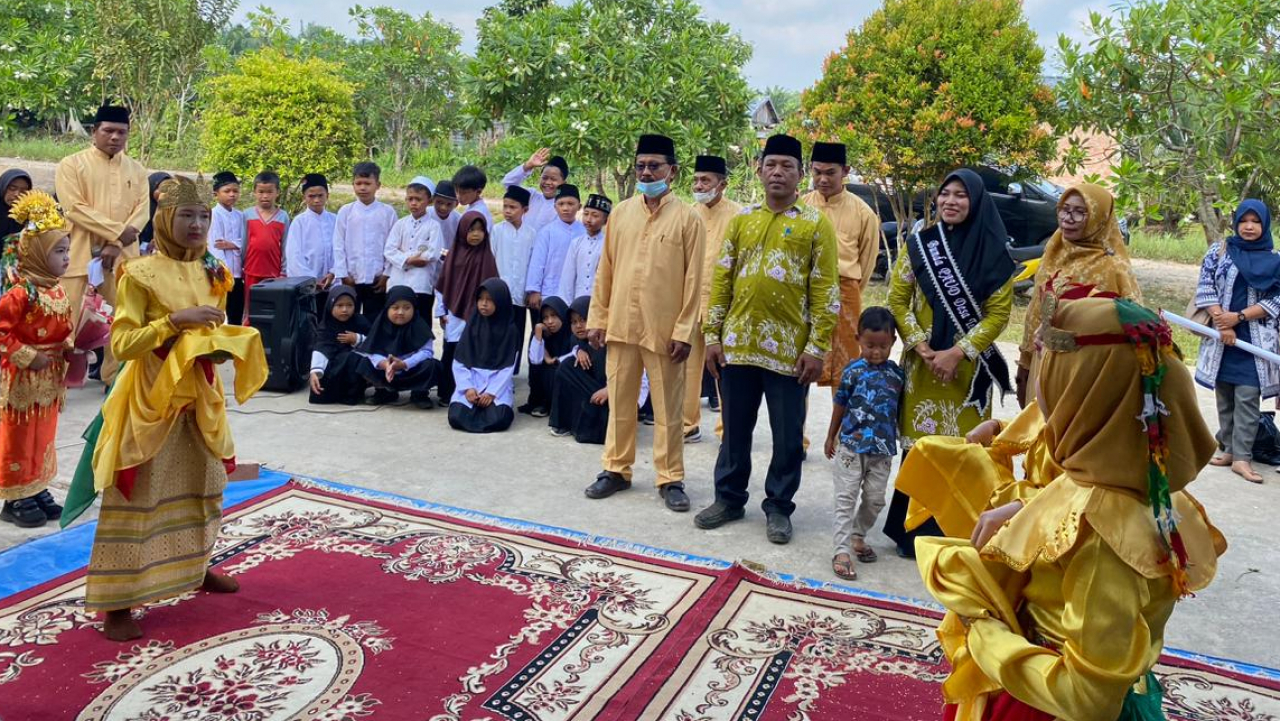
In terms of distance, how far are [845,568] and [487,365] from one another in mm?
3520

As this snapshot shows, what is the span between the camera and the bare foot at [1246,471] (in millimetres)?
6535

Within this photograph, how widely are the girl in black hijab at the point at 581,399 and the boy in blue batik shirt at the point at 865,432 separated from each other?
2345 millimetres

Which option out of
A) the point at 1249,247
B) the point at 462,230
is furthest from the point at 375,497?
the point at 1249,247

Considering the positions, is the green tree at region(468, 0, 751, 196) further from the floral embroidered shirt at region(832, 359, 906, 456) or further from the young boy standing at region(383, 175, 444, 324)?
the floral embroidered shirt at region(832, 359, 906, 456)

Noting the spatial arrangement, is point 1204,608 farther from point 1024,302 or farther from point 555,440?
point 1024,302

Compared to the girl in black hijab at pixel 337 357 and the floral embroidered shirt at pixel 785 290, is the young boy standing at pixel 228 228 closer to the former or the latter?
the girl in black hijab at pixel 337 357

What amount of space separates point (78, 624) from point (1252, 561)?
17.5 feet

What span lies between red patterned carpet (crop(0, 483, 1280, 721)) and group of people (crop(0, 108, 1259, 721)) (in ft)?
1.07

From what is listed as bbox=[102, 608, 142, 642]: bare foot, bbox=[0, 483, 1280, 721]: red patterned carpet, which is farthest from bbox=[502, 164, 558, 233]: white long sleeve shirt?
bbox=[102, 608, 142, 642]: bare foot

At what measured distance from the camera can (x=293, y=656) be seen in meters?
3.78

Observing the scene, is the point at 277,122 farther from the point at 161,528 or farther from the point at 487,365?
the point at 161,528

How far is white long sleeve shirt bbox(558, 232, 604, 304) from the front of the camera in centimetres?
767

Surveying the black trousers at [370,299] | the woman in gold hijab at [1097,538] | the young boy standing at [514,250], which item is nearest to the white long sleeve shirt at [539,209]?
the young boy standing at [514,250]

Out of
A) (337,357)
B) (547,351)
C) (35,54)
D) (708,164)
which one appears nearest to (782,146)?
Result: (708,164)
